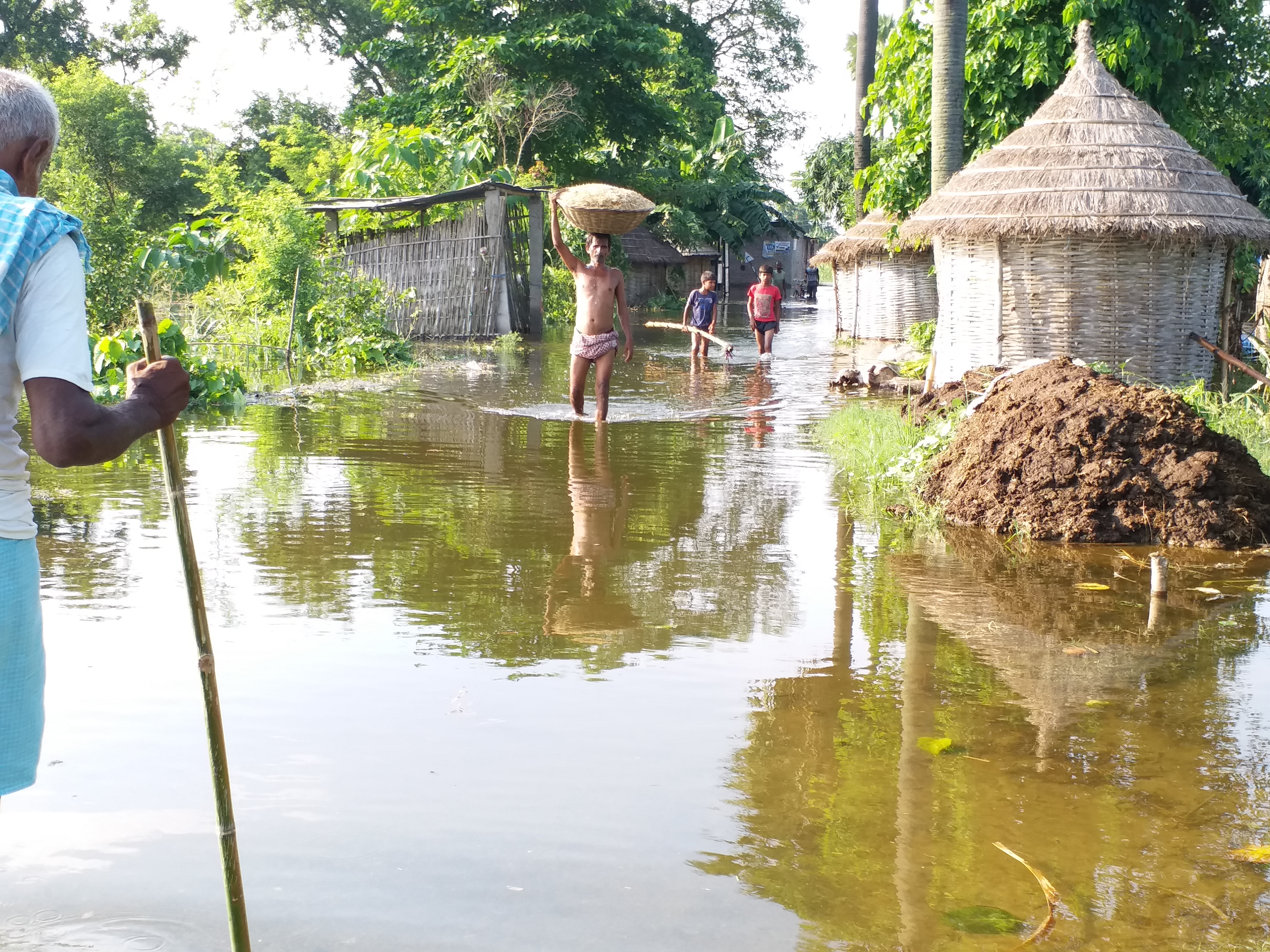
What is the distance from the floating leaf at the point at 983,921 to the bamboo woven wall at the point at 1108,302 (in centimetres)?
955

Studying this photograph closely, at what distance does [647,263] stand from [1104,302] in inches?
1091

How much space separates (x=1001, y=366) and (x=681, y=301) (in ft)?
97.0

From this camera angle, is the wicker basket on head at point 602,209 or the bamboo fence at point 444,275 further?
the bamboo fence at point 444,275

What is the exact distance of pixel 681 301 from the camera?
40.2m

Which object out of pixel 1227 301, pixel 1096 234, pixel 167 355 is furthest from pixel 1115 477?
pixel 167 355

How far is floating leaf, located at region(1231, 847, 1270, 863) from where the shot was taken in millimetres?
3412

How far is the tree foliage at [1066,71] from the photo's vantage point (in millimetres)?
14227

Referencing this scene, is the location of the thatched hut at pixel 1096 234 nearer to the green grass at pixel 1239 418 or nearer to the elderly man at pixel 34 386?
the green grass at pixel 1239 418

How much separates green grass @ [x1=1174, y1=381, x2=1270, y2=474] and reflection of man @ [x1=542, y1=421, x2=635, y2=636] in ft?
11.9

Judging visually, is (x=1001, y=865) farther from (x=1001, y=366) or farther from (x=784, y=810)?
(x=1001, y=366)

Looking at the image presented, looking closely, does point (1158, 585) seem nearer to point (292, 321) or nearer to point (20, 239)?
point (20, 239)

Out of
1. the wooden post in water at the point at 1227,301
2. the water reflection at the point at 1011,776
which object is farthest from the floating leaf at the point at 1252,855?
the wooden post in water at the point at 1227,301

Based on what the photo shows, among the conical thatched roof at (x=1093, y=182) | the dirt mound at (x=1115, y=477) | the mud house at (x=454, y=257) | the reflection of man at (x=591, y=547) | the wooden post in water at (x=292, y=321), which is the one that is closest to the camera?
the reflection of man at (x=591, y=547)

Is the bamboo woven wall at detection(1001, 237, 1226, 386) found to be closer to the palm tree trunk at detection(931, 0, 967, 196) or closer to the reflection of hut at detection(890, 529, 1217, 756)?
the palm tree trunk at detection(931, 0, 967, 196)
